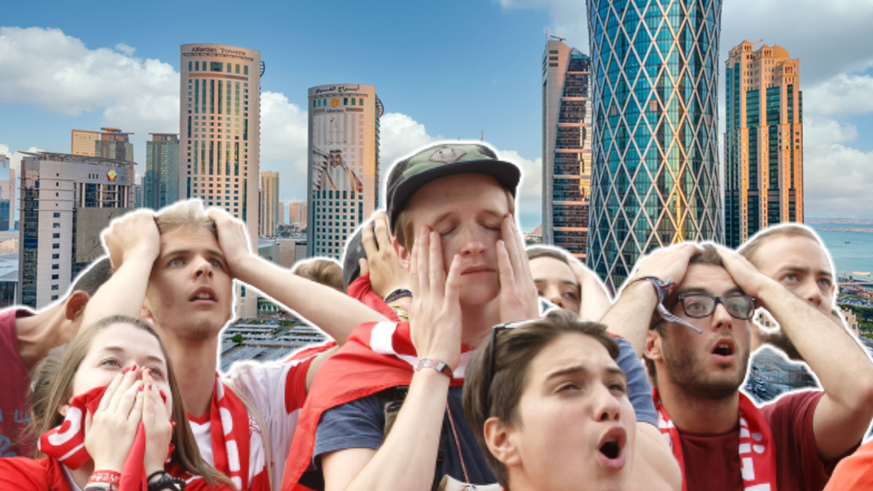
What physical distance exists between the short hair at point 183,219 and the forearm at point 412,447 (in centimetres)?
145

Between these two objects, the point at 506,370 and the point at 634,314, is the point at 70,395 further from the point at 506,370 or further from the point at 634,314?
the point at 634,314

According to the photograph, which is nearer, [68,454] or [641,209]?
[68,454]

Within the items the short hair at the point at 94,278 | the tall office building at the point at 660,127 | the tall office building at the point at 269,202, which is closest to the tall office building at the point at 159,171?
the tall office building at the point at 269,202

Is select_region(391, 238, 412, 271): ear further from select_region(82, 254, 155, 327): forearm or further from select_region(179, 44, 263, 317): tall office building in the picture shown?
select_region(179, 44, 263, 317): tall office building

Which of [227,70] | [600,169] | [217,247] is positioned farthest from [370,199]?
[217,247]

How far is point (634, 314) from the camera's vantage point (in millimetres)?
2137

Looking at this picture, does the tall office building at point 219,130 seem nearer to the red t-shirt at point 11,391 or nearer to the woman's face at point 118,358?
the red t-shirt at point 11,391

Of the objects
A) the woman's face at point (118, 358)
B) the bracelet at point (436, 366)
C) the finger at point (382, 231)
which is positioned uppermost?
the finger at point (382, 231)

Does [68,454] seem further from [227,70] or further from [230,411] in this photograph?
[227,70]

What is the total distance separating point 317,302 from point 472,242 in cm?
81

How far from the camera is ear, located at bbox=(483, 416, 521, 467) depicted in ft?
4.66

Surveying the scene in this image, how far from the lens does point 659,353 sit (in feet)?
8.17

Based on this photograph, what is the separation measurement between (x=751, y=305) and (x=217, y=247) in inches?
85.1

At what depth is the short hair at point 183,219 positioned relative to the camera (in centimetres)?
248
